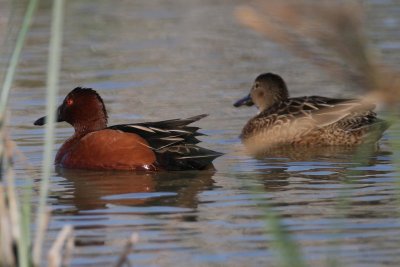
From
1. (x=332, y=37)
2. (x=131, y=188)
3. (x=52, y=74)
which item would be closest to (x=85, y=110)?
(x=131, y=188)

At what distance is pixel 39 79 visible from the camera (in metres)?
14.0

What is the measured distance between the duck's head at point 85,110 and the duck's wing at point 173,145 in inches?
29.0

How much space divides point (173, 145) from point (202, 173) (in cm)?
36

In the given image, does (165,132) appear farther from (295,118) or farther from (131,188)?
(295,118)

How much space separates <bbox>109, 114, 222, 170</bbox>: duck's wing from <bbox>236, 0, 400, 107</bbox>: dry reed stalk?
251 inches

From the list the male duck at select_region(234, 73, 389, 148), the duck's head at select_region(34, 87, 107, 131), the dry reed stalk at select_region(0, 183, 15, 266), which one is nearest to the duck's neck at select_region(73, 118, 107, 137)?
the duck's head at select_region(34, 87, 107, 131)

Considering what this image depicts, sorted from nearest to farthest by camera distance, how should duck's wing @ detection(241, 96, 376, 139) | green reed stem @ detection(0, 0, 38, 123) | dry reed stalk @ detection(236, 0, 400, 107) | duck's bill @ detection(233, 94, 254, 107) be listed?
dry reed stalk @ detection(236, 0, 400, 107)
green reed stem @ detection(0, 0, 38, 123)
duck's wing @ detection(241, 96, 376, 139)
duck's bill @ detection(233, 94, 254, 107)

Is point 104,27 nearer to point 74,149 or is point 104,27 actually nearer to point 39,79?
point 39,79

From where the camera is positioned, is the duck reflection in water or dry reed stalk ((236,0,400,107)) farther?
the duck reflection in water

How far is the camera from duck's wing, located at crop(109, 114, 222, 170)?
869 cm

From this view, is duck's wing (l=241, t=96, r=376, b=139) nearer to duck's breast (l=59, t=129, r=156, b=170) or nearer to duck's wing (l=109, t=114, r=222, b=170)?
duck's wing (l=109, t=114, r=222, b=170)

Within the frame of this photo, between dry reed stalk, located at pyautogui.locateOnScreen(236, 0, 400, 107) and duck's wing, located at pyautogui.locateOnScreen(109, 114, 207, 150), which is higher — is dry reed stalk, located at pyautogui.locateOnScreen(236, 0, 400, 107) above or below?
above

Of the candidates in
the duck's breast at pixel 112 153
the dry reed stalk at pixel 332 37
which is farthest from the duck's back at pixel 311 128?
the dry reed stalk at pixel 332 37

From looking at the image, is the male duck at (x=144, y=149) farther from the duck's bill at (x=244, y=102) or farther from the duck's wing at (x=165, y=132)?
the duck's bill at (x=244, y=102)
